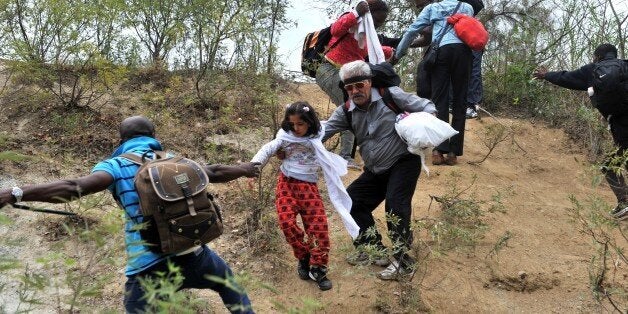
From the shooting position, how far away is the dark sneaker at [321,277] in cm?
420

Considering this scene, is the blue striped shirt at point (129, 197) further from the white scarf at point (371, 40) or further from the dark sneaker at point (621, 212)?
the dark sneaker at point (621, 212)

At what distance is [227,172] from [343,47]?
8.42ft

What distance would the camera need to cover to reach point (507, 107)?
348 inches

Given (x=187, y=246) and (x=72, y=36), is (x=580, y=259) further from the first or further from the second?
(x=72, y=36)

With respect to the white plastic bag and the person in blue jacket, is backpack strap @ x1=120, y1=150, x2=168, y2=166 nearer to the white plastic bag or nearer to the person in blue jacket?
the white plastic bag

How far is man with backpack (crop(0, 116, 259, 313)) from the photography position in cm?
259

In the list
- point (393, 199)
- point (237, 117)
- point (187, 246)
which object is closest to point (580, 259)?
point (393, 199)

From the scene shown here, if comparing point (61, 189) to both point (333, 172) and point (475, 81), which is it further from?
point (475, 81)

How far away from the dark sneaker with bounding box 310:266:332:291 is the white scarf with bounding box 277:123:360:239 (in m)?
0.44

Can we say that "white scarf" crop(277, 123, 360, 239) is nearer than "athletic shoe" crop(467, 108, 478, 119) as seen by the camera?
Yes

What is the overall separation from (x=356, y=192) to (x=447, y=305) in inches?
41.1

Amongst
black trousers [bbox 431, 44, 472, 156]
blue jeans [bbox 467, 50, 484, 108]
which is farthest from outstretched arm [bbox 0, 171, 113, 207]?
blue jeans [bbox 467, 50, 484, 108]

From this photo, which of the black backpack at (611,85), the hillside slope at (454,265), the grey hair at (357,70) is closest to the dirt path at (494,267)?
the hillside slope at (454,265)

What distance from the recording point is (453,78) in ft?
19.6
